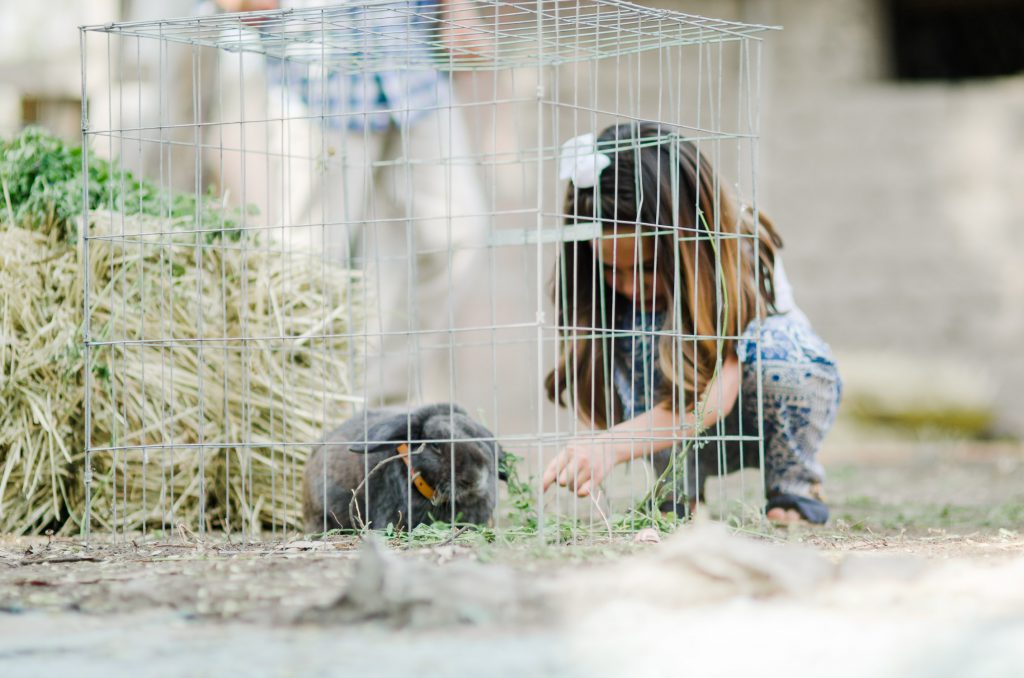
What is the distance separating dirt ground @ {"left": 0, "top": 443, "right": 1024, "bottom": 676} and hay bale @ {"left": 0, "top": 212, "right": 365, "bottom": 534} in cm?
71

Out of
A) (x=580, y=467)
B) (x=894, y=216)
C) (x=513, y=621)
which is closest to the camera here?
(x=513, y=621)

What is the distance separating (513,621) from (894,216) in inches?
229

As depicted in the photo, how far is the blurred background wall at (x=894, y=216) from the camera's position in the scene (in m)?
7.18

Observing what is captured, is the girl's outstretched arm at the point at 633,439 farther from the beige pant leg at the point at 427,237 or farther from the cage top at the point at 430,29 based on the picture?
the beige pant leg at the point at 427,237

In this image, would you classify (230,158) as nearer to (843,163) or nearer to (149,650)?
(843,163)

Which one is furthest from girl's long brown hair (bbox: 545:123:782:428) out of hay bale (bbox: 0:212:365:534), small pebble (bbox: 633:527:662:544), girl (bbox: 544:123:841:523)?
hay bale (bbox: 0:212:365:534)

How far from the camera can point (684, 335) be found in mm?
A: 3334

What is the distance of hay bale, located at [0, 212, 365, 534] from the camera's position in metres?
3.61

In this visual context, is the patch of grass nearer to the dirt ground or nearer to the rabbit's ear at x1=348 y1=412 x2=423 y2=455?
the dirt ground

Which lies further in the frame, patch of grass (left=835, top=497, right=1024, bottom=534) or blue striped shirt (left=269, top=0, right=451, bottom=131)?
blue striped shirt (left=269, top=0, right=451, bottom=131)

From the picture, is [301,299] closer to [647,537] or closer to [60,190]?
[60,190]

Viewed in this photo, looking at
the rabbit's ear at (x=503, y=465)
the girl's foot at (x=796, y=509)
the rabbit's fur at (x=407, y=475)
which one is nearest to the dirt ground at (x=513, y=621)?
the rabbit's fur at (x=407, y=475)

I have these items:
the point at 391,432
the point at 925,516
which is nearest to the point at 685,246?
the point at 391,432

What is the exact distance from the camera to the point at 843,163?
730 cm
